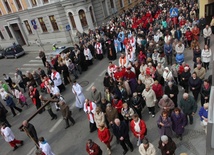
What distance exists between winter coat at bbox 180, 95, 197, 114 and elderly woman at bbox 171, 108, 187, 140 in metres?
0.63

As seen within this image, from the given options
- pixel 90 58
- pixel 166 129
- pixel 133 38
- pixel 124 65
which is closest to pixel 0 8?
pixel 90 58

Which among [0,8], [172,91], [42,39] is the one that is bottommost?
[42,39]

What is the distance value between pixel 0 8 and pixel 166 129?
29734 millimetres

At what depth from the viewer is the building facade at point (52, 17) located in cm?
2417

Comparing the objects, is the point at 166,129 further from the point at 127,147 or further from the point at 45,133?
the point at 45,133

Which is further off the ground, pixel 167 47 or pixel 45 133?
pixel 167 47

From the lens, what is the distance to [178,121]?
282 inches

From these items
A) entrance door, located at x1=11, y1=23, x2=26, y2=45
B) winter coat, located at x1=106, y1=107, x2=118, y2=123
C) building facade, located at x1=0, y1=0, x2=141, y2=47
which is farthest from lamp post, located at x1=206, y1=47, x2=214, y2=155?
entrance door, located at x1=11, y1=23, x2=26, y2=45

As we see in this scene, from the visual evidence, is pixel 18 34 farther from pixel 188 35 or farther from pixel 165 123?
pixel 165 123

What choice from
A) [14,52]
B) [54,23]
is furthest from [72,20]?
[14,52]

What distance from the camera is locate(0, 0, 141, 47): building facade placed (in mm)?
24172

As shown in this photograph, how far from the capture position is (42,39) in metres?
28.0

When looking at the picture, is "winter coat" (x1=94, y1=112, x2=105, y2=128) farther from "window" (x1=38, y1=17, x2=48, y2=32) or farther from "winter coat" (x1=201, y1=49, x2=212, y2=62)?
"window" (x1=38, y1=17, x2=48, y2=32)

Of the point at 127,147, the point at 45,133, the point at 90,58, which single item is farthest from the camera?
the point at 90,58
